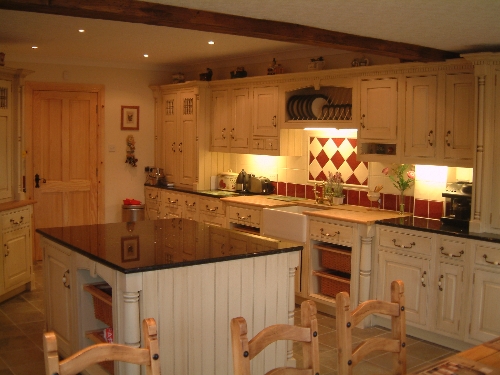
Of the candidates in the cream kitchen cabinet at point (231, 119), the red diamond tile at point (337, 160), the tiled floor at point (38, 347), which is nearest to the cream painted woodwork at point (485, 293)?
the tiled floor at point (38, 347)

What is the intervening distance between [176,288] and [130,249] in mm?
492

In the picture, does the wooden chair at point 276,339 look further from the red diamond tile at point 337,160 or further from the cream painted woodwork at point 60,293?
the red diamond tile at point 337,160

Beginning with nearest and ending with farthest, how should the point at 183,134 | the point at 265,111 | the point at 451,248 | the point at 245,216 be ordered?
the point at 451,248, the point at 245,216, the point at 265,111, the point at 183,134

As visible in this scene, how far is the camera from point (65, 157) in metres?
7.56

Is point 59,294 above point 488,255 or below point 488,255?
below

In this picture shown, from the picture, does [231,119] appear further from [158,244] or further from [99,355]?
[99,355]

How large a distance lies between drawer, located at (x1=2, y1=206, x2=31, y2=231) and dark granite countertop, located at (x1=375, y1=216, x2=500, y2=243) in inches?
135

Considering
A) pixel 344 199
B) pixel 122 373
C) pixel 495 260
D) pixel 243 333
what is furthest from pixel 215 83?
pixel 243 333

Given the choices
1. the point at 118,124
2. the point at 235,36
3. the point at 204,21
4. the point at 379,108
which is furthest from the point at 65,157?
the point at 204,21

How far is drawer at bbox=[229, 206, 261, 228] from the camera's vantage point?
5996 mm

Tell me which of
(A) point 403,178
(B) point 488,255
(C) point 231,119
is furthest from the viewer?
(C) point 231,119

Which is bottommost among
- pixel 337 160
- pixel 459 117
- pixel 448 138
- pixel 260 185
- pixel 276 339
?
pixel 276 339

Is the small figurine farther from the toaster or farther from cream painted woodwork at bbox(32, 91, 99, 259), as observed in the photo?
the toaster

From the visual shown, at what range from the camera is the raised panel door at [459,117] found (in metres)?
4.53
